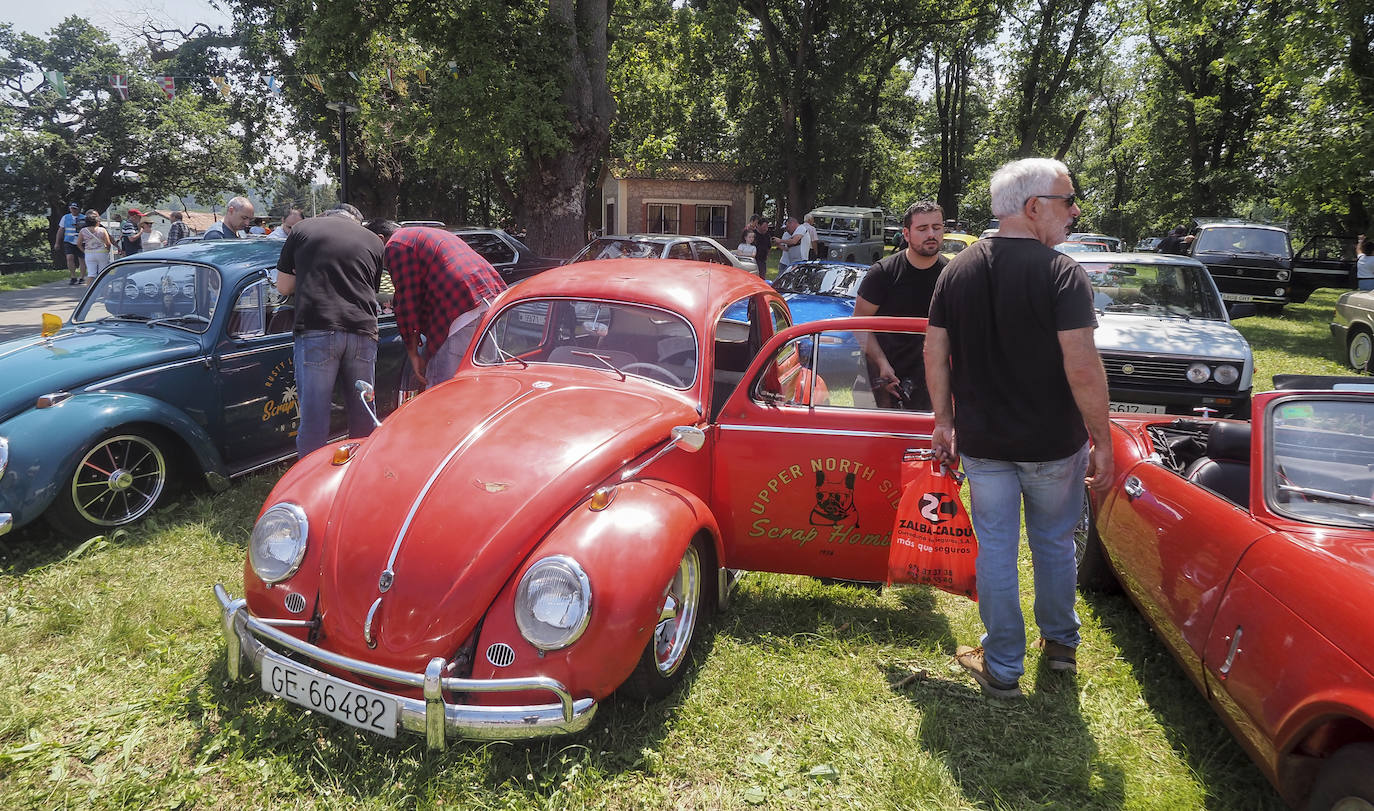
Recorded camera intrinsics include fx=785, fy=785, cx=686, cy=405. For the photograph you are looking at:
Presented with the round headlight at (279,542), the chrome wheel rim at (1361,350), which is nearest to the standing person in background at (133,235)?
the round headlight at (279,542)

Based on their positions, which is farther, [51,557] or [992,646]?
[51,557]

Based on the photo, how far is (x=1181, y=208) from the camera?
93.9 ft

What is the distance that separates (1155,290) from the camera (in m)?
8.04

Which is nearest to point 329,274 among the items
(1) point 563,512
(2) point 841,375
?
(1) point 563,512

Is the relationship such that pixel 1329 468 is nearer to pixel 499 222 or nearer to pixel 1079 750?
pixel 1079 750

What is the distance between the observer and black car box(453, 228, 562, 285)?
1360 cm

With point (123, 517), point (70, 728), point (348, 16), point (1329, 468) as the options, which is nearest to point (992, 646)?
point (1329, 468)

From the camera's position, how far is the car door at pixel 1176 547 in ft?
9.29

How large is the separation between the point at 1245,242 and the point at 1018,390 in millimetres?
17158

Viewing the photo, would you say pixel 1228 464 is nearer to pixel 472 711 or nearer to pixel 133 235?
pixel 472 711

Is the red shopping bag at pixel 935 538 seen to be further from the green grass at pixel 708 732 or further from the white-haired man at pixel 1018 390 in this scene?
the green grass at pixel 708 732

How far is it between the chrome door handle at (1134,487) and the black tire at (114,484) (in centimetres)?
560

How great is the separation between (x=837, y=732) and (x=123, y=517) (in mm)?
4489

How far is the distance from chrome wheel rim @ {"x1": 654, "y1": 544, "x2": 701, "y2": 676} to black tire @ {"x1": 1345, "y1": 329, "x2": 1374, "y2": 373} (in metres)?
11.4
